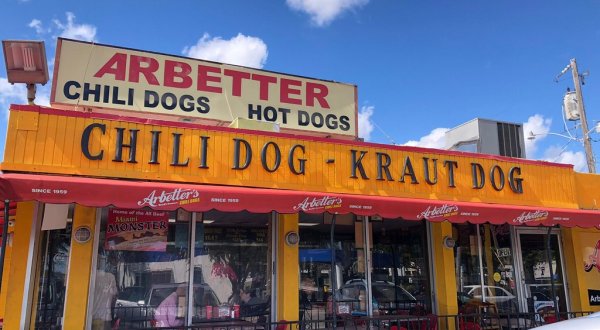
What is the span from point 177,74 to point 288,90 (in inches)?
88.3

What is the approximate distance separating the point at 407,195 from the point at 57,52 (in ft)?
21.9

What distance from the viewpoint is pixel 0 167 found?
260 inches

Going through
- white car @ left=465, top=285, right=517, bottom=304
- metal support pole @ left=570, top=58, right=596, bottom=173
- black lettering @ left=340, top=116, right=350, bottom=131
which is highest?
metal support pole @ left=570, top=58, right=596, bottom=173

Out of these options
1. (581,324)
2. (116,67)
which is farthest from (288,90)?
(581,324)

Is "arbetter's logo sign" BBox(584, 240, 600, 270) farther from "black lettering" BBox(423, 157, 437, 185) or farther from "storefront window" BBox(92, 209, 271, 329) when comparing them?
"storefront window" BBox(92, 209, 271, 329)

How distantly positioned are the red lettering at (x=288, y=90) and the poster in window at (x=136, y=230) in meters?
3.54

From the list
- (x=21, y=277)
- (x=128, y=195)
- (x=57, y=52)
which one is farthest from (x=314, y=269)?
(x=57, y=52)

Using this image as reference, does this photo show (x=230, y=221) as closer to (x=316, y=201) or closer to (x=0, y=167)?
(x=316, y=201)

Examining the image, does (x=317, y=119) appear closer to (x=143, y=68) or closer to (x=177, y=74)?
(x=177, y=74)

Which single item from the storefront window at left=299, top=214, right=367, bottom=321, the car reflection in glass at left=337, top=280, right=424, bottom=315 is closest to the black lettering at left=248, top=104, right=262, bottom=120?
the storefront window at left=299, top=214, right=367, bottom=321

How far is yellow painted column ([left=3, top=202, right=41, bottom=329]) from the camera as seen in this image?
668 centimetres

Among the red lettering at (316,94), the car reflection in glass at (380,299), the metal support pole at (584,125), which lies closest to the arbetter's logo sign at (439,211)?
the car reflection in glass at (380,299)

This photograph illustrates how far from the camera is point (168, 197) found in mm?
6418

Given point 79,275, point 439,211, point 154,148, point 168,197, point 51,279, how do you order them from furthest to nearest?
1. point 439,211
2. point 154,148
3. point 51,279
4. point 79,275
5. point 168,197
